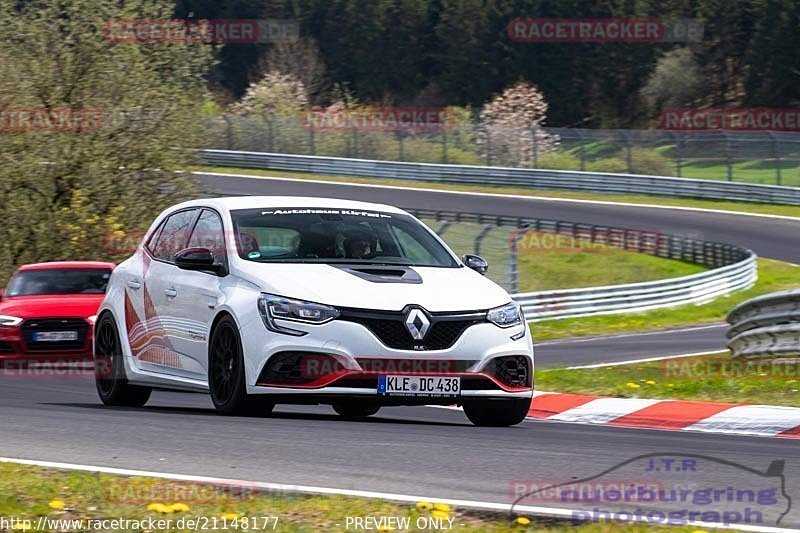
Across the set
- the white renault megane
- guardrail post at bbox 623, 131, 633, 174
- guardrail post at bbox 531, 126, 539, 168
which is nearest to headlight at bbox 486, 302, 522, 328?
the white renault megane

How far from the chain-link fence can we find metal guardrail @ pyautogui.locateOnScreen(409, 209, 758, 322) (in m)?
11.7

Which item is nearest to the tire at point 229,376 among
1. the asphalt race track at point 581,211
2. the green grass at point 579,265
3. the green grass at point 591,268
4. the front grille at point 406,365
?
the front grille at point 406,365

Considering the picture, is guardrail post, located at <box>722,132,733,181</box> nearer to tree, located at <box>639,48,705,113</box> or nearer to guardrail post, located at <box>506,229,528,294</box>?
guardrail post, located at <box>506,229,528,294</box>

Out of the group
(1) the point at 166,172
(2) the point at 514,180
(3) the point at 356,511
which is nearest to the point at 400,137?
(2) the point at 514,180

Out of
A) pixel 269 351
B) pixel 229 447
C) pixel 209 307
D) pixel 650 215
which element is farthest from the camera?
pixel 650 215

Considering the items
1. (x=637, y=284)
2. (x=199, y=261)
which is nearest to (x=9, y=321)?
(x=199, y=261)

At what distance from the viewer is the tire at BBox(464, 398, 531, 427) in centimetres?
970

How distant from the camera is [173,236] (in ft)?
35.9

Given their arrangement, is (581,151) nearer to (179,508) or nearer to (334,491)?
(334,491)

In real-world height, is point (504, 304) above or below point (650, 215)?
above

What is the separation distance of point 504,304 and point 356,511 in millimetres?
3876

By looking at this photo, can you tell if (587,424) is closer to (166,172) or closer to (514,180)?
(166,172)

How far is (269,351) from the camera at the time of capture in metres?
8.95

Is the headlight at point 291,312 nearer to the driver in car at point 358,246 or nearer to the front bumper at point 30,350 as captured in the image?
the driver in car at point 358,246
